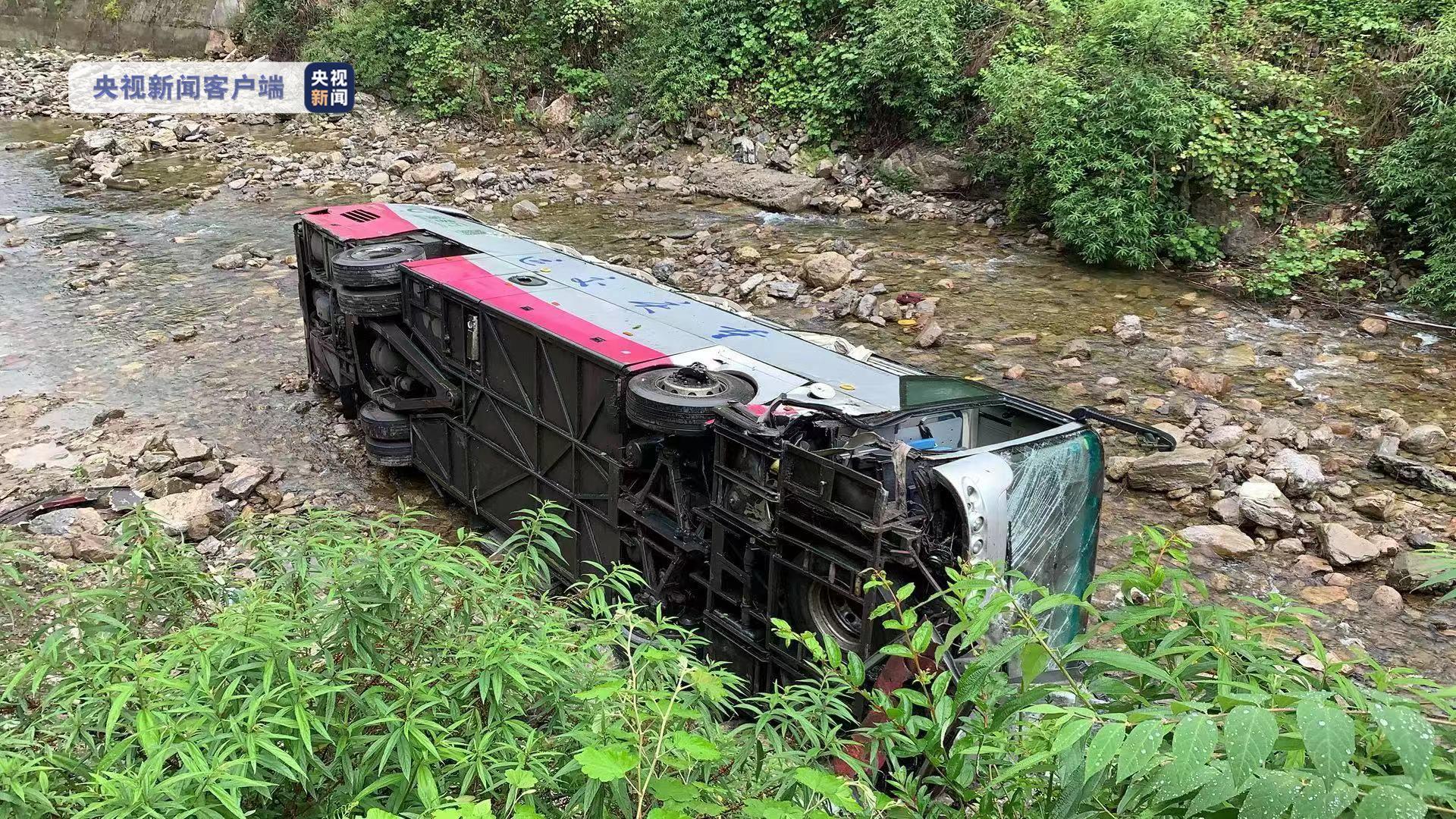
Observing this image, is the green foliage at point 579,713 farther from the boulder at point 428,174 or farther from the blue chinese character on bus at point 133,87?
the blue chinese character on bus at point 133,87

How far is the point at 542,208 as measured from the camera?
675 inches

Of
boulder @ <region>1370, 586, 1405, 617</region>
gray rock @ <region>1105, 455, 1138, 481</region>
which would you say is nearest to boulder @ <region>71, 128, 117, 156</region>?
gray rock @ <region>1105, 455, 1138, 481</region>

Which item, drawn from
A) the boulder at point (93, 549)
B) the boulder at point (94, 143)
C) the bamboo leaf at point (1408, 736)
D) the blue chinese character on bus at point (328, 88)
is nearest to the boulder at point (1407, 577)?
the bamboo leaf at point (1408, 736)

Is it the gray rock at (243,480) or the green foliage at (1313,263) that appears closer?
the gray rock at (243,480)

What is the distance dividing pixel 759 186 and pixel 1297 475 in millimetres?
Answer: 10818

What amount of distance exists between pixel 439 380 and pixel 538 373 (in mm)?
1415

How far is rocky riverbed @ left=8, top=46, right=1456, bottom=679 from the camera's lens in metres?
7.98

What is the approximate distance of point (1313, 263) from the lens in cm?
1270

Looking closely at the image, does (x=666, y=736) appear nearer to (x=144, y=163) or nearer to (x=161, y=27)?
→ (x=144, y=163)

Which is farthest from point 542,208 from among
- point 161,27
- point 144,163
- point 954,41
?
point 161,27

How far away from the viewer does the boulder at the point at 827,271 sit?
1328 centimetres

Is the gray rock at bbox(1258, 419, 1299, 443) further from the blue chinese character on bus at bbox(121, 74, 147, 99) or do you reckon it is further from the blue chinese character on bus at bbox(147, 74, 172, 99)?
the blue chinese character on bus at bbox(121, 74, 147, 99)

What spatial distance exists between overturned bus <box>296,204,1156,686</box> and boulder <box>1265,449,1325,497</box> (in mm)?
4181

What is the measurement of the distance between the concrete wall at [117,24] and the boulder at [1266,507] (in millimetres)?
30058
